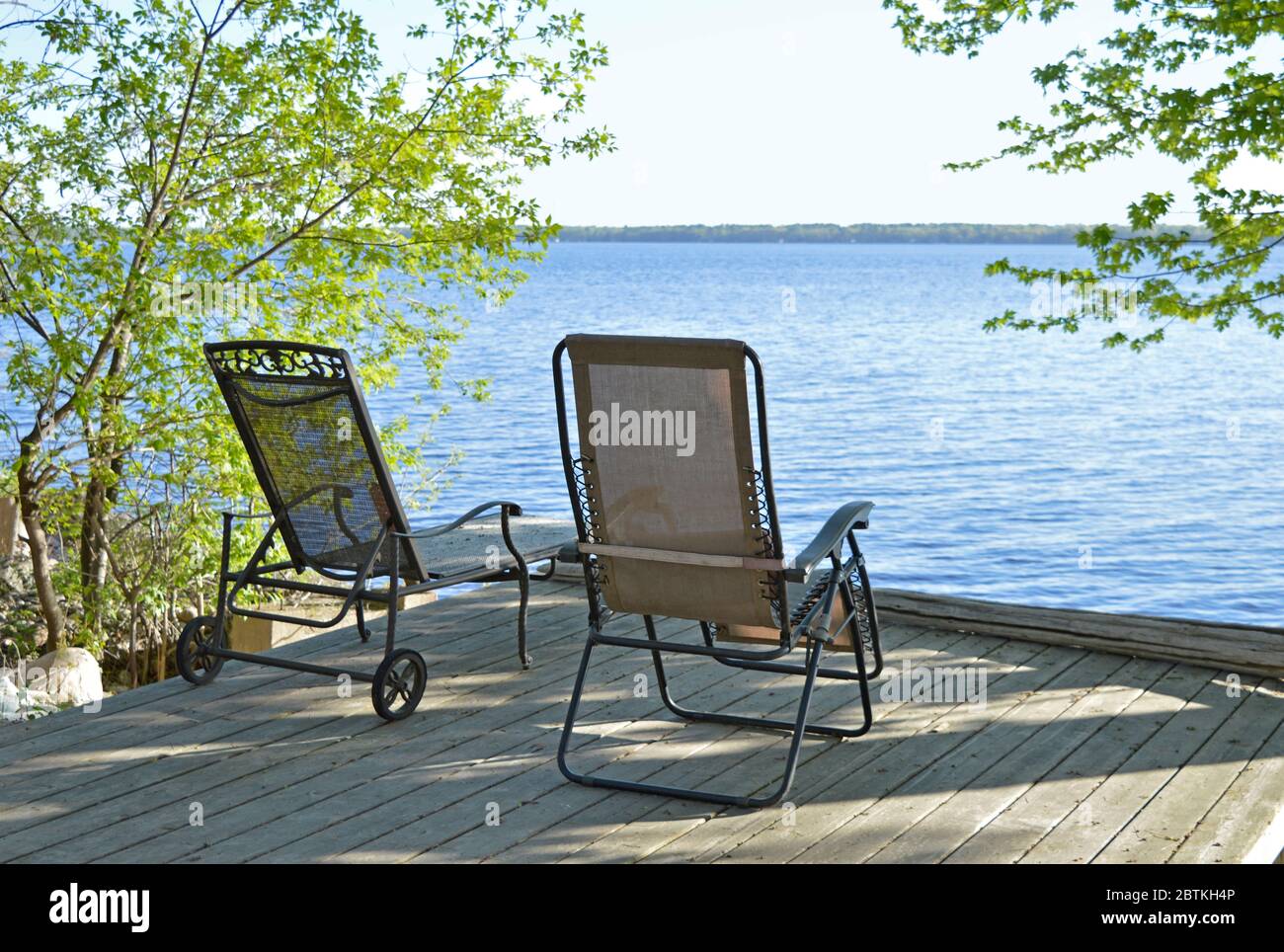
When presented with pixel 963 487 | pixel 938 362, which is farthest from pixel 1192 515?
pixel 938 362

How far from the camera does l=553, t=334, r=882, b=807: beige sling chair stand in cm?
312

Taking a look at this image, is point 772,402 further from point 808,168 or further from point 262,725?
point 808,168

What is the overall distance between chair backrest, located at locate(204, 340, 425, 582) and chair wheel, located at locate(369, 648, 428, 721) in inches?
13.2

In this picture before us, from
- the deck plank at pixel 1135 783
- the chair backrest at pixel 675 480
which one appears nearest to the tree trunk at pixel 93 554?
the chair backrest at pixel 675 480

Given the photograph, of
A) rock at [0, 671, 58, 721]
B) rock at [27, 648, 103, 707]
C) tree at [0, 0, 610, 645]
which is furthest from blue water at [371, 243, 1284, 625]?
rock at [0, 671, 58, 721]

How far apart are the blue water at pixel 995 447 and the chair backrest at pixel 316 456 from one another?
782 centimetres

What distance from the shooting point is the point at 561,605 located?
17.6ft

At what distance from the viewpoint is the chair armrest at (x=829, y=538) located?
3174 millimetres

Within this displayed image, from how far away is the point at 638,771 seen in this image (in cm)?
350

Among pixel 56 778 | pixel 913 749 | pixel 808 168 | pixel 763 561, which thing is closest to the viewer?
pixel 763 561

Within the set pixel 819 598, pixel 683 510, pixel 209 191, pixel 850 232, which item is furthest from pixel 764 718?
pixel 850 232

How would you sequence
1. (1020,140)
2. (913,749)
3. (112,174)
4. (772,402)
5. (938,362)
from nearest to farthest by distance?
(913,749)
(1020,140)
(112,174)
(772,402)
(938,362)

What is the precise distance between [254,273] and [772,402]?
1848cm

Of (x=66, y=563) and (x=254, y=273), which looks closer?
(x=254, y=273)
